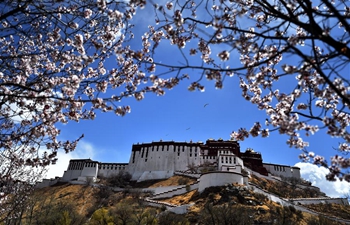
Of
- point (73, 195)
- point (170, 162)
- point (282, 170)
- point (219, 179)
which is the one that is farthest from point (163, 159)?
point (282, 170)

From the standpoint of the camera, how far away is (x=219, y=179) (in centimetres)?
4812

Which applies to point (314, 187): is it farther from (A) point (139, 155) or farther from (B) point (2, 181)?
(B) point (2, 181)

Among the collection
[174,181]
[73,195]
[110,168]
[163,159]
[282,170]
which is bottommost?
[73,195]

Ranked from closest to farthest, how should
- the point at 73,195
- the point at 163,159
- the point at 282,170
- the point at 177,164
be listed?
the point at 73,195 → the point at 177,164 → the point at 163,159 → the point at 282,170

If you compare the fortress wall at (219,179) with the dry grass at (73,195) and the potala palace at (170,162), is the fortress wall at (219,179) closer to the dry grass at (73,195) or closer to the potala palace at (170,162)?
the potala palace at (170,162)

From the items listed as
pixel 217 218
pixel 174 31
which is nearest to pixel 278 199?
pixel 217 218

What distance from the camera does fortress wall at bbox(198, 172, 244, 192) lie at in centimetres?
4800

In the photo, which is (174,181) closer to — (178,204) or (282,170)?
(178,204)

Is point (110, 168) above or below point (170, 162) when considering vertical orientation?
Answer: below

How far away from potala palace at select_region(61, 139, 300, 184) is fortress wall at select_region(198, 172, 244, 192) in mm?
17670

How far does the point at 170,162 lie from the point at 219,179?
86.1 feet

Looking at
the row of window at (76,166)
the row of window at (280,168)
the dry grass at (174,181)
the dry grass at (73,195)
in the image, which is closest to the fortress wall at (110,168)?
the row of window at (76,166)

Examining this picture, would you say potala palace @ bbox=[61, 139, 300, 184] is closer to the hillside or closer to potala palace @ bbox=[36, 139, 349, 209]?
potala palace @ bbox=[36, 139, 349, 209]

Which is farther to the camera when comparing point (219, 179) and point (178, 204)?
point (219, 179)
